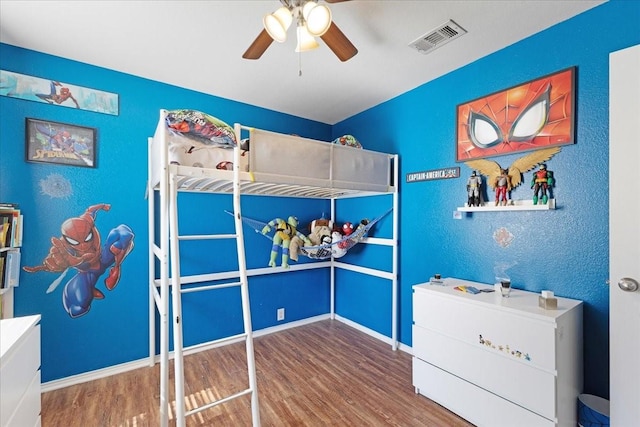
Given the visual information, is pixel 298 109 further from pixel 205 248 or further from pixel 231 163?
pixel 205 248

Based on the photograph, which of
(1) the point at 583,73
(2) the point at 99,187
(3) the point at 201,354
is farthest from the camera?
(3) the point at 201,354

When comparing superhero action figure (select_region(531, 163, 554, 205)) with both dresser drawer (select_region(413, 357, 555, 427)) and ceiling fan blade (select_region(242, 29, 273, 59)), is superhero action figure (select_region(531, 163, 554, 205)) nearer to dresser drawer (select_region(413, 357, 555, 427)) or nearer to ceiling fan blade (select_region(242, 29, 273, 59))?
dresser drawer (select_region(413, 357, 555, 427))

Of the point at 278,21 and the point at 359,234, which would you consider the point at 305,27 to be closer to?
the point at 278,21

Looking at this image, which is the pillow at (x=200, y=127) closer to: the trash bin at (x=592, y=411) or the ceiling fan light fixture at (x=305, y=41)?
the ceiling fan light fixture at (x=305, y=41)

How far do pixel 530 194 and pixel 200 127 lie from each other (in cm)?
219

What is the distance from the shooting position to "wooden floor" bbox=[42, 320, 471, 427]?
71.1 inches

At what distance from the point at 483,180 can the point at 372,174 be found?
0.92m

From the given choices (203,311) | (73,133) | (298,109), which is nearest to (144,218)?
(73,133)

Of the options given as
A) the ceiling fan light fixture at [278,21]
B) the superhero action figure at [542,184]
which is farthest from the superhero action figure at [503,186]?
the ceiling fan light fixture at [278,21]

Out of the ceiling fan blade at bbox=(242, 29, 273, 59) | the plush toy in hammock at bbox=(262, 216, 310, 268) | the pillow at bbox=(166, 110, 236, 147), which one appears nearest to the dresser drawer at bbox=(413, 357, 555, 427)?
the plush toy in hammock at bbox=(262, 216, 310, 268)

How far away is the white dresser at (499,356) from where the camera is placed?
147 centimetres

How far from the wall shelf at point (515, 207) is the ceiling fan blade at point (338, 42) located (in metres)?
1.40

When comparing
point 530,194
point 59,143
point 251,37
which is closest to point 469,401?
point 530,194

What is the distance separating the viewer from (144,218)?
2.45 metres
